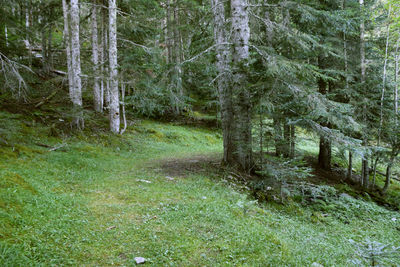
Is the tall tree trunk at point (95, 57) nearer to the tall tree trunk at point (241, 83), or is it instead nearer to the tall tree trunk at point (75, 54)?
the tall tree trunk at point (75, 54)

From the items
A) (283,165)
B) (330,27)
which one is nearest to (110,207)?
(283,165)

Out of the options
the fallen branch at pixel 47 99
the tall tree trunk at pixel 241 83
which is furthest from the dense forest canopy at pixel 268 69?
the fallen branch at pixel 47 99

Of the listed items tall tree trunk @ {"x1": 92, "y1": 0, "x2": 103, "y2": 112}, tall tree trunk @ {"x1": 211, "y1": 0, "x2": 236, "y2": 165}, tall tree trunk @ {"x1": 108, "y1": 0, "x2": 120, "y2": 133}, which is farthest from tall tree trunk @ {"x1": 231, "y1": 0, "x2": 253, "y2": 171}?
tall tree trunk @ {"x1": 92, "y1": 0, "x2": 103, "y2": 112}

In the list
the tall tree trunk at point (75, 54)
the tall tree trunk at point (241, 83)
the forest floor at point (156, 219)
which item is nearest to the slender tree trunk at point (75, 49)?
the tall tree trunk at point (75, 54)

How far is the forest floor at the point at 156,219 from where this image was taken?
11.6 ft

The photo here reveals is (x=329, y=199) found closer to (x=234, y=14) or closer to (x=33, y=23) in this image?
(x=234, y=14)

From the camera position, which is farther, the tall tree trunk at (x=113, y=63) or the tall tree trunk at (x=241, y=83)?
the tall tree trunk at (x=113, y=63)

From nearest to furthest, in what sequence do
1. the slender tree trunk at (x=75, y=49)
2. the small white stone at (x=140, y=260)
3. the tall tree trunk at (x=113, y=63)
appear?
the small white stone at (x=140, y=260)
the slender tree trunk at (x=75, y=49)
the tall tree trunk at (x=113, y=63)

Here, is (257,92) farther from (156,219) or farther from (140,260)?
(140,260)

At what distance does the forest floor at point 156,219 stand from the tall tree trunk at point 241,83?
1.10 meters

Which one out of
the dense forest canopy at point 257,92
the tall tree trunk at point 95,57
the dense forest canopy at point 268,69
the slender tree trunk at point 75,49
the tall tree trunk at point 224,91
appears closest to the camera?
the dense forest canopy at point 257,92

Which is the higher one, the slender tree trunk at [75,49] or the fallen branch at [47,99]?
the slender tree trunk at [75,49]

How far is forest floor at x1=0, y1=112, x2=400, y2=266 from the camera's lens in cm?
355

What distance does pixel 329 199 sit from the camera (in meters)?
8.38
